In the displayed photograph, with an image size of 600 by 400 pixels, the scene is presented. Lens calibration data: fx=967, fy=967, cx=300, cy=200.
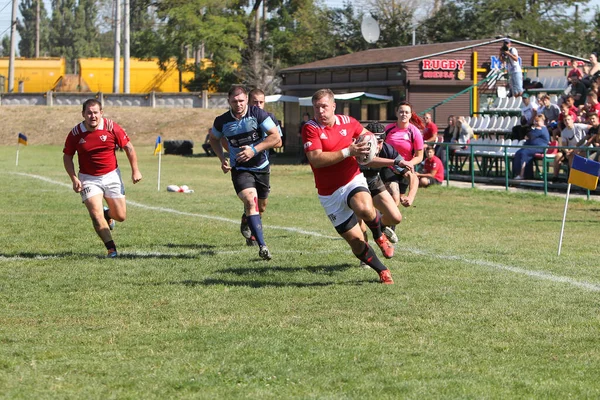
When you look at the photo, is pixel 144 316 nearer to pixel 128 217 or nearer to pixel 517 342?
pixel 517 342

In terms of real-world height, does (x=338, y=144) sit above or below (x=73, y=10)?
below

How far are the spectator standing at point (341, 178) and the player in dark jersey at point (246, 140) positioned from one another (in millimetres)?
1792

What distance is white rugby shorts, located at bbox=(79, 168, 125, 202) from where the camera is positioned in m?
11.4

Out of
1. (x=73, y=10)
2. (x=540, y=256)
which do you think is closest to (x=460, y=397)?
(x=540, y=256)

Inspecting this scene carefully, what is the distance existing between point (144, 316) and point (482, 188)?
17.0 metres

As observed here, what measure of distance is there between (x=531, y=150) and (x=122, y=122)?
142ft

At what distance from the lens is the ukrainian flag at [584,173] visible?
11680 millimetres

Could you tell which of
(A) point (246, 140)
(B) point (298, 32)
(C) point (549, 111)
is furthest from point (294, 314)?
(B) point (298, 32)

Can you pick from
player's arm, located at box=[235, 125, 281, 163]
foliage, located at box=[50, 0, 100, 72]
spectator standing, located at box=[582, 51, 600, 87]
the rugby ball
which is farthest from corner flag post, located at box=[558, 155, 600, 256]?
foliage, located at box=[50, 0, 100, 72]

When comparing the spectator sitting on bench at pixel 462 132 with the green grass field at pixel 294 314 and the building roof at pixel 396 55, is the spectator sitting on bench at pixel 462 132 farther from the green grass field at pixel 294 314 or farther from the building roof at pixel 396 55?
the green grass field at pixel 294 314

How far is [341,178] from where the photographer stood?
9.35m

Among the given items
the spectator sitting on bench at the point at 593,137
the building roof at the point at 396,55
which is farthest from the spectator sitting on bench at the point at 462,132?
the building roof at the point at 396,55

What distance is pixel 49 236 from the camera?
13680mm

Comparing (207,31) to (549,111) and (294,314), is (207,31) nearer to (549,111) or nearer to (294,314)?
(549,111)
